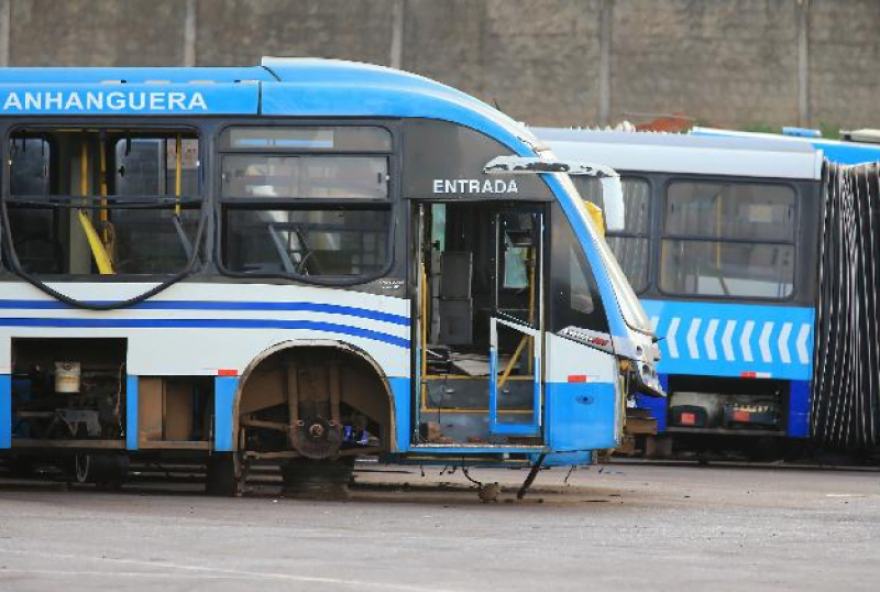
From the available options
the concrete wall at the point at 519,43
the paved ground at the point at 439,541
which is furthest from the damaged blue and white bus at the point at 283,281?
the concrete wall at the point at 519,43

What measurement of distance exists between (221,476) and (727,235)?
322 inches

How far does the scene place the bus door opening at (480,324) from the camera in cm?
1808

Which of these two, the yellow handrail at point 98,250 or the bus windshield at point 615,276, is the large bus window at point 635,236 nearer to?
the bus windshield at point 615,276

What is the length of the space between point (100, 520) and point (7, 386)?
119 inches

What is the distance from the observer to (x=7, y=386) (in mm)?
17969

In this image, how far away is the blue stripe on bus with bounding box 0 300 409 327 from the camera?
1789 cm

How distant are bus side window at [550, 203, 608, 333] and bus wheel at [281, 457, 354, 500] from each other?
2.00 meters

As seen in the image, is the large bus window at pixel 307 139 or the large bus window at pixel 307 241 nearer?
the large bus window at pixel 307 241

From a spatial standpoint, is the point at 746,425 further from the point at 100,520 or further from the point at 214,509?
the point at 100,520

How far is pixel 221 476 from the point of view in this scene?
61.7 feet

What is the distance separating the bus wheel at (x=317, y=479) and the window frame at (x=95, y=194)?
1.73 m

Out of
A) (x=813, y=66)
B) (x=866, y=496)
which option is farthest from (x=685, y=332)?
(x=813, y=66)

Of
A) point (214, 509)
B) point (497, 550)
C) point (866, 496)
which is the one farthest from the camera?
point (866, 496)

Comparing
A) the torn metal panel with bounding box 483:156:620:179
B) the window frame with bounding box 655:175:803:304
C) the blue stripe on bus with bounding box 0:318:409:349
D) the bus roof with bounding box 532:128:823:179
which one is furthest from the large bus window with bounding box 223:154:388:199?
the window frame with bounding box 655:175:803:304
